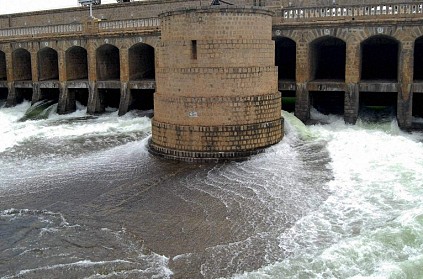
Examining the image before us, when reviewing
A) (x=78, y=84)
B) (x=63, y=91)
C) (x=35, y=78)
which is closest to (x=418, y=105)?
(x=78, y=84)

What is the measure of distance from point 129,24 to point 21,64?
9.05m

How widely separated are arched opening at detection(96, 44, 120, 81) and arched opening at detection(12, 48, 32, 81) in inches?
237

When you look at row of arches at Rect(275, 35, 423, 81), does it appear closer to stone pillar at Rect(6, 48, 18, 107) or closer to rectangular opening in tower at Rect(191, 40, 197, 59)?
rectangular opening in tower at Rect(191, 40, 197, 59)

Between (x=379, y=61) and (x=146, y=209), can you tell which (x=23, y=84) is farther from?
(x=146, y=209)

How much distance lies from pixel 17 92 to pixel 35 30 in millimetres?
4003

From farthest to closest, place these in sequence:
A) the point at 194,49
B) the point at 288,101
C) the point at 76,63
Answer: the point at 76,63 < the point at 288,101 < the point at 194,49

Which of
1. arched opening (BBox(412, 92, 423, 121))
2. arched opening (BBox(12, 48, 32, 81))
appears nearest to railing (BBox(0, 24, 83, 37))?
arched opening (BBox(12, 48, 32, 81))

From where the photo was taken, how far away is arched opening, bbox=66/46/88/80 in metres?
27.7

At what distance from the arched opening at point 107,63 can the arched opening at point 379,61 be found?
12.8 metres

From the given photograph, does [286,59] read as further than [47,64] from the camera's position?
No

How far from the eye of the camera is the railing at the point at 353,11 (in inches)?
763

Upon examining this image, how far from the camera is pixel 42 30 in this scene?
28672mm

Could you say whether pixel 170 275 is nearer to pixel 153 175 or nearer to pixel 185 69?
pixel 153 175

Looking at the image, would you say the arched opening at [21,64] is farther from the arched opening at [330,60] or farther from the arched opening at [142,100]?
the arched opening at [330,60]
